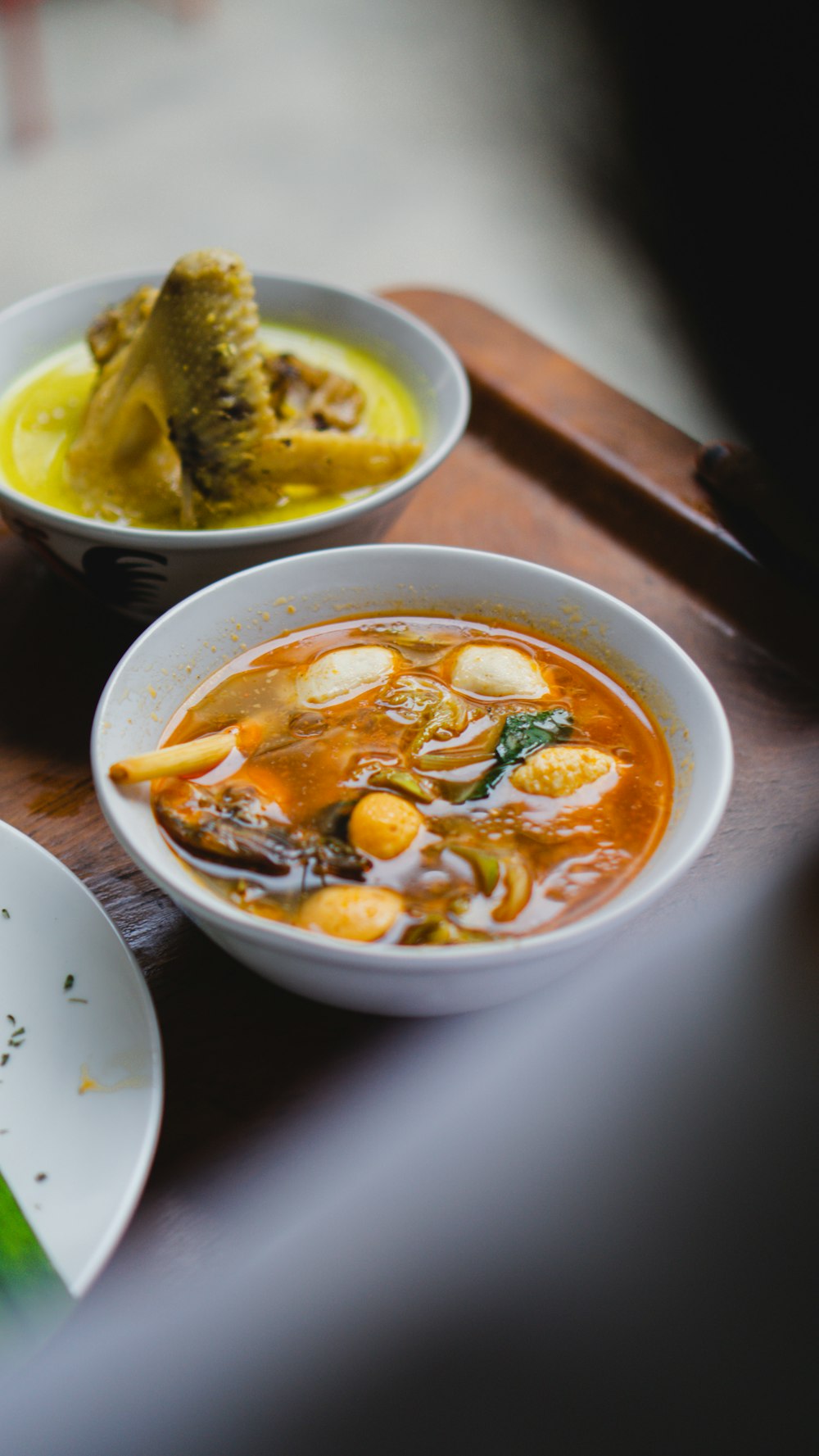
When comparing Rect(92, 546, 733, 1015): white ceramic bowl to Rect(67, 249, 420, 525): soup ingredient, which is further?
Rect(67, 249, 420, 525): soup ingredient

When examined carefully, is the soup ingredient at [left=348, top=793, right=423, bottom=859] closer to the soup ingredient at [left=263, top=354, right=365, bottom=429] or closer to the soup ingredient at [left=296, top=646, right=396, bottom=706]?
the soup ingredient at [left=296, top=646, right=396, bottom=706]

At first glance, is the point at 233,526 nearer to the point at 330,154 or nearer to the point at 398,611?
the point at 398,611

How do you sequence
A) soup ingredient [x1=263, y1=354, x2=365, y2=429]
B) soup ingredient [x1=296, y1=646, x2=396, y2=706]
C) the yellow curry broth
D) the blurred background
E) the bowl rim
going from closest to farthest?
soup ingredient [x1=296, y1=646, x2=396, y2=706], the bowl rim, the yellow curry broth, soup ingredient [x1=263, y1=354, x2=365, y2=429], the blurred background

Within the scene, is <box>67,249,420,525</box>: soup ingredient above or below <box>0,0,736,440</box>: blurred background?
above

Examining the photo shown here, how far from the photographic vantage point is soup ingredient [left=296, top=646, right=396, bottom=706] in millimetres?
1127

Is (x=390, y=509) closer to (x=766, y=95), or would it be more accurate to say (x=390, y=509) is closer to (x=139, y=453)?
(x=139, y=453)

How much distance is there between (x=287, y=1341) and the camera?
84 centimetres

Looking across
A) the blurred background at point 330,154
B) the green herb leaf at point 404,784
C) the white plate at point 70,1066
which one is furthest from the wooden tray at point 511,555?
the blurred background at point 330,154

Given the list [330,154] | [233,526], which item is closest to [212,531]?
[233,526]

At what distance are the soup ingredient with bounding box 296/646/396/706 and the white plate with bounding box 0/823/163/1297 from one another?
0.93 feet

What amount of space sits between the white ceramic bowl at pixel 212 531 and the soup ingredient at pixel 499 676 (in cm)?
27

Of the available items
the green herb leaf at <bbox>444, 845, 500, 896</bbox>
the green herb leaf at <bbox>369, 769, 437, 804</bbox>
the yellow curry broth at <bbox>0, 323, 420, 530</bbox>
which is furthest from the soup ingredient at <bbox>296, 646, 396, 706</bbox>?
the yellow curry broth at <bbox>0, 323, 420, 530</bbox>

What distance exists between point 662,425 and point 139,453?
807 mm

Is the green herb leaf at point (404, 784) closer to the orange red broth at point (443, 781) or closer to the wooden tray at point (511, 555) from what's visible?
the orange red broth at point (443, 781)
